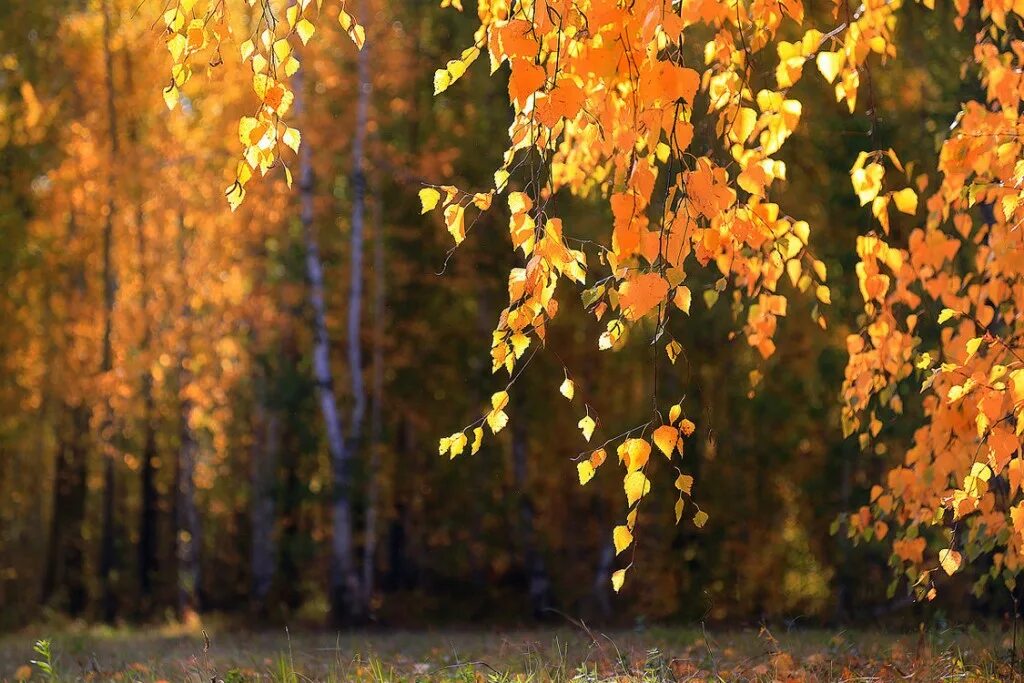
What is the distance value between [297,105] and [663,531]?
23.8 feet

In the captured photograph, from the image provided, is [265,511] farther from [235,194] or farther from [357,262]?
[235,194]

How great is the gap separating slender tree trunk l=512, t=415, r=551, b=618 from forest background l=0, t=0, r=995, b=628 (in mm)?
45

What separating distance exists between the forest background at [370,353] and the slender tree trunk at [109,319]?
7 cm

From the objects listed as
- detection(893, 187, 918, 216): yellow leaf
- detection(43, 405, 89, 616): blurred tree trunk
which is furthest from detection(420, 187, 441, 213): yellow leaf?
detection(43, 405, 89, 616): blurred tree trunk

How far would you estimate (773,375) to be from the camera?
1532 centimetres

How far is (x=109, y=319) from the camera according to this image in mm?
16469

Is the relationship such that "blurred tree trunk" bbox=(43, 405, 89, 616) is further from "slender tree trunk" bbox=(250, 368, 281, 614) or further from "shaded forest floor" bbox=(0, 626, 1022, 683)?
"shaded forest floor" bbox=(0, 626, 1022, 683)

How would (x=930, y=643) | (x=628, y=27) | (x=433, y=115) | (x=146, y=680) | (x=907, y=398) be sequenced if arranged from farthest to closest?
(x=433, y=115) < (x=907, y=398) < (x=930, y=643) < (x=146, y=680) < (x=628, y=27)

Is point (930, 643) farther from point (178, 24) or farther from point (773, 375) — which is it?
point (773, 375)

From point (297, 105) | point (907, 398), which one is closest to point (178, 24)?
point (907, 398)

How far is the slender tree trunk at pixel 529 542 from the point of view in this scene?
1445 centimetres

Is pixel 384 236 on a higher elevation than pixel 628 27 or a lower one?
higher

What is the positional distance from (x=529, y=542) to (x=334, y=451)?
2.79 meters

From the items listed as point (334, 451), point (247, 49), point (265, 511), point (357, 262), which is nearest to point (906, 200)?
point (247, 49)
